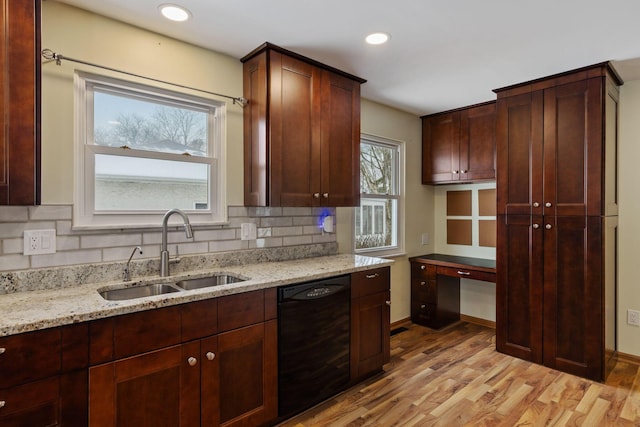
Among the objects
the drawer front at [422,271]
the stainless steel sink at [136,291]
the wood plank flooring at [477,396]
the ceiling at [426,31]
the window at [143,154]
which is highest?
the ceiling at [426,31]

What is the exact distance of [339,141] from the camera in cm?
279

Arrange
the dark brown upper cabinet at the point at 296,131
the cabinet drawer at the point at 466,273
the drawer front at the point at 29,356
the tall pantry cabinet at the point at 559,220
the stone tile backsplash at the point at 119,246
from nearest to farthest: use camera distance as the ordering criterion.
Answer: the drawer front at the point at 29,356, the stone tile backsplash at the point at 119,246, the dark brown upper cabinet at the point at 296,131, the tall pantry cabinet at the point at 559,220, the cabinet drawer at the point at 466,273

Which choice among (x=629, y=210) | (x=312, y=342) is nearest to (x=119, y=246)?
(x=312, y=342)

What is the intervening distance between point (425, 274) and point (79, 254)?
3.20 meters

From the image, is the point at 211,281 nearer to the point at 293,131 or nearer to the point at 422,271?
the point at 293,131

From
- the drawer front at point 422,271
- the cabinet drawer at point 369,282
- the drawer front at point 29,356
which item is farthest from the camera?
the drawer front at point 422,271

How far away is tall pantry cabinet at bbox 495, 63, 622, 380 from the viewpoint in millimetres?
2664

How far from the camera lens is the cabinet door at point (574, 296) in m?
2.67

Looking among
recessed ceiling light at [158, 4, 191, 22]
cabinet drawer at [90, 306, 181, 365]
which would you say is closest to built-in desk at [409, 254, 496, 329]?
cabinet drawer at [90, 306, 181, 365]

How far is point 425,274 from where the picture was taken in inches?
154

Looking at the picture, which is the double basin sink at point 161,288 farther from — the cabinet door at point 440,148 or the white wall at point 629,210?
the white wall at point 629,210

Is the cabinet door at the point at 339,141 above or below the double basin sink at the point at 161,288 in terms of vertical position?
above

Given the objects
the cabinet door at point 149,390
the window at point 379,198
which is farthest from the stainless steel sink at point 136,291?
the window at point 379,198

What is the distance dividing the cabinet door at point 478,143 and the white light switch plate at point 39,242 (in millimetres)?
3588
